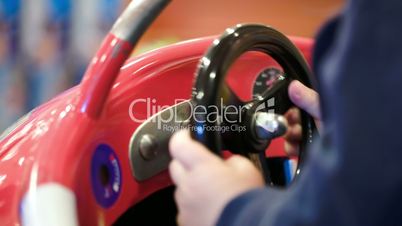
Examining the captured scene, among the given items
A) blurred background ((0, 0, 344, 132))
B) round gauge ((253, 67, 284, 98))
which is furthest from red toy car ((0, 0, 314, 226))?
blurred background ((0, 0, 344, 132))

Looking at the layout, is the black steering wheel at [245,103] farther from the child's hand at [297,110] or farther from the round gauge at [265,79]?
the round gauge at [265,79]

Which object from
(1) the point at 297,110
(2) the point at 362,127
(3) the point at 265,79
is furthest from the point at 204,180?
(3) the point at 265,79

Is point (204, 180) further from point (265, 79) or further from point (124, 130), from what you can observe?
point (265, 79)

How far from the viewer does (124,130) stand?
659 mm

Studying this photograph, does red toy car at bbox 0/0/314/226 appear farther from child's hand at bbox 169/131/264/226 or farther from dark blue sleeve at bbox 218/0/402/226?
dark blue sleeve at bbox 218/0/402/226

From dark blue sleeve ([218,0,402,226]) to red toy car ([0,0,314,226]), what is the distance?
0.21m

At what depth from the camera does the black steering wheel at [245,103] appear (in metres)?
0.54

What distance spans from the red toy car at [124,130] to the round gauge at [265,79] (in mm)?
119

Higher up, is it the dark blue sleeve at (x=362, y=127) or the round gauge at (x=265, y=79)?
the round gauge at (x=265, y=79)

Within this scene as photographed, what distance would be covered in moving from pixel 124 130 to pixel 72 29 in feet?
4.17

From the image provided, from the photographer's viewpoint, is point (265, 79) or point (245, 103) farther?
point (265, 79)

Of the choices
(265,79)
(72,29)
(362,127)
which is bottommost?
(362,127)

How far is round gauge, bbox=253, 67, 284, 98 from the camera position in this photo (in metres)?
0.82

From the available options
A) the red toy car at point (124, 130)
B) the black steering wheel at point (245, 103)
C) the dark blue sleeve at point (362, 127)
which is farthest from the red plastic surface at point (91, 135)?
the dark blue sleeve at point (362, 127)
